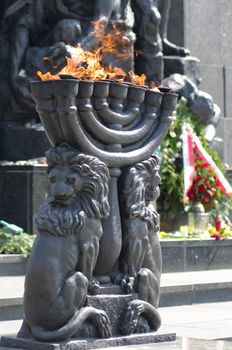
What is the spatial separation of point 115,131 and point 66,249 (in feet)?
3.14

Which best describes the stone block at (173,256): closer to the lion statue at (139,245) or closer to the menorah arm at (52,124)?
the lion statue at (139,245)

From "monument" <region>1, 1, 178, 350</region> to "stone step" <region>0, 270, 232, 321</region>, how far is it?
354cm

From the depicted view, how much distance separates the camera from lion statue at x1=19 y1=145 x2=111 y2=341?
726 cm

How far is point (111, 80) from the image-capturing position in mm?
7797

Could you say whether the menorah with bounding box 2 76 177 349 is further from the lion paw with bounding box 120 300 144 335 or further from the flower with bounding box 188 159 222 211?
the flower with bounding box 188 159 222 211

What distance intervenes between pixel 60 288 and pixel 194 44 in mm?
12602

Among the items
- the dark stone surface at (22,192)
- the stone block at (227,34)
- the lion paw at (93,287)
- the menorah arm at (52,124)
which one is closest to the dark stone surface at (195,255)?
the dark stone surface at (22,192)

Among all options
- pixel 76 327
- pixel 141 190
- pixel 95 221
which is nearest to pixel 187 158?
pixel 141 190

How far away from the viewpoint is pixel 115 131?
305 inches

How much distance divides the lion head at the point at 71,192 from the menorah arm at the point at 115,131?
8.2 inches

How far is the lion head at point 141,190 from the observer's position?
775cm

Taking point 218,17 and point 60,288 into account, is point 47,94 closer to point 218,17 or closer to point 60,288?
point 60,288

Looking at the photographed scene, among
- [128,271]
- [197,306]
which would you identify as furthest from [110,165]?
[197,306]

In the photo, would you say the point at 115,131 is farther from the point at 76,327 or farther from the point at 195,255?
the point at 195,255
